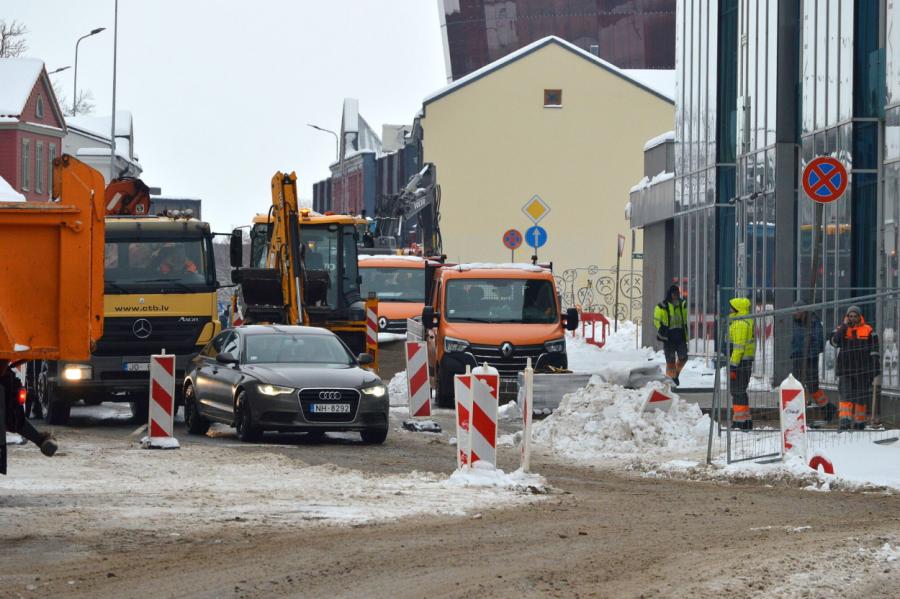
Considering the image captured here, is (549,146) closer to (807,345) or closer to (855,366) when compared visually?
(807,345)

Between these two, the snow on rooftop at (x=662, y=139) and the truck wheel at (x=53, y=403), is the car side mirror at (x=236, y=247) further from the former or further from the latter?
the snow on rooftop at (x=662, y=139)

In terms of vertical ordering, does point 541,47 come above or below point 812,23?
above

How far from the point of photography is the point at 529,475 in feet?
47.7

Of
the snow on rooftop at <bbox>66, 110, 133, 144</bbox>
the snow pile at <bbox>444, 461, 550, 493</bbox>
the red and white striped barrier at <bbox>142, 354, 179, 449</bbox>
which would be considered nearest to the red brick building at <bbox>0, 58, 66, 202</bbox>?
the snow on rooftop at <bbox>66, 110, 133, 144</bbox>

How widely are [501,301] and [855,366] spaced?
10.2 metres

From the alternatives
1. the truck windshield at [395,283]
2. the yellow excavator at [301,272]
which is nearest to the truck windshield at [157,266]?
the yellow excavator at [301,272]

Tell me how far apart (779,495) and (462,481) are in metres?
2.63

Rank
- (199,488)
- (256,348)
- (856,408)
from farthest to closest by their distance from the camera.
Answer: (256,348) < (856,408) < (199,488)

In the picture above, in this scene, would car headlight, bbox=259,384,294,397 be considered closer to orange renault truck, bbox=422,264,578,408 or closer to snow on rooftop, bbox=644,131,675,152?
orange renault truck, bbox=422,264,578,408

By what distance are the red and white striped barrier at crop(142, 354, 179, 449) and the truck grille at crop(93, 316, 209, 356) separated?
391cm

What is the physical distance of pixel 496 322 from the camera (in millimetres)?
26406

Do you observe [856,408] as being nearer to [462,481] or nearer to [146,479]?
[462,481]

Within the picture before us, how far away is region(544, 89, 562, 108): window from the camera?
72.2 m

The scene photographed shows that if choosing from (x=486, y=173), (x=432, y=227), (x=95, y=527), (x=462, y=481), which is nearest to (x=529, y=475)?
(x=462, y=481)
